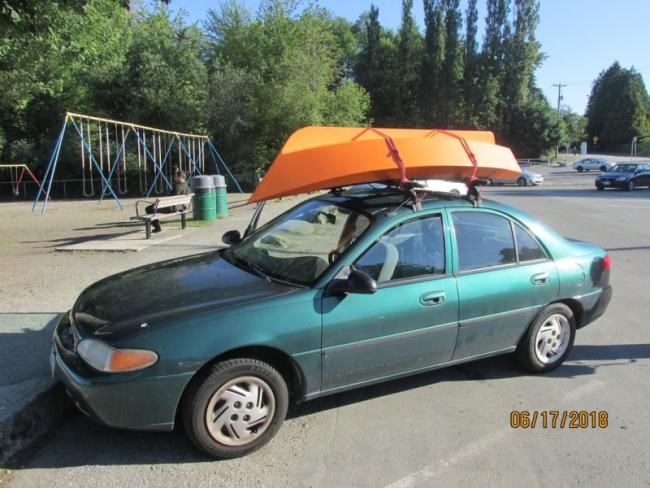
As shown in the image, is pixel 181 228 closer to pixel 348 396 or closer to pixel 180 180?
pixel 180 180

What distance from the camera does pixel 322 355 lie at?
3307mm

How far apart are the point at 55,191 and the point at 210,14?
1869 centimetres

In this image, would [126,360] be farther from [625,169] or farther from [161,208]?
[625,169]

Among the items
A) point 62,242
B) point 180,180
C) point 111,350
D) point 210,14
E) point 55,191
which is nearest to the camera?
point 111,350

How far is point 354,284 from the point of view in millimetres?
3240

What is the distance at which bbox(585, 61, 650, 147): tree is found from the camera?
95438mm

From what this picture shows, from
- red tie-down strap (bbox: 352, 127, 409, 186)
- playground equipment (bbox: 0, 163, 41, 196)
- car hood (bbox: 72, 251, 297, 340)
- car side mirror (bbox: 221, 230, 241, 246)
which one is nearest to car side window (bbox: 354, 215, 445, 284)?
red tie-down strap (bbox: 352, 127, 409, 186)

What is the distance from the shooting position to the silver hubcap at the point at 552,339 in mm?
4297

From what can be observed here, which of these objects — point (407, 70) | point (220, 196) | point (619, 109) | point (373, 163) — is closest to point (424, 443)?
point (373, 163)

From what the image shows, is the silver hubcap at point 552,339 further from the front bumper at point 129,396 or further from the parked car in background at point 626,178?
the parked car in background at point 626,178

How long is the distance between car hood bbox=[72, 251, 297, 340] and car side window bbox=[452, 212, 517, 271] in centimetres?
141

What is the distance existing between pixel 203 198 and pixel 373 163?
10.7 m

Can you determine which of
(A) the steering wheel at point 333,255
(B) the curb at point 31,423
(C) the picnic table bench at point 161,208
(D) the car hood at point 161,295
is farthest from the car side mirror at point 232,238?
(C) the picnic table bench at point 161,208

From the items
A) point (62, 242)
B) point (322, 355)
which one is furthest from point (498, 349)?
point (62, 242)
